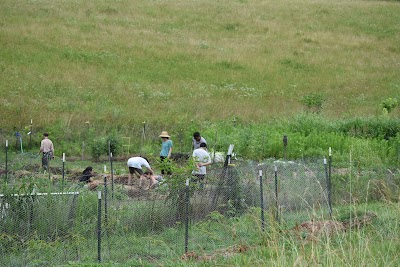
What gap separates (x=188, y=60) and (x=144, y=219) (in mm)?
28714

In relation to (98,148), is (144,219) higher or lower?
lower

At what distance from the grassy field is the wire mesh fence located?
14750mm

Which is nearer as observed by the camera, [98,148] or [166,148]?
[166,148]

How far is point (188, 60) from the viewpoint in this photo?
40406 millimetres

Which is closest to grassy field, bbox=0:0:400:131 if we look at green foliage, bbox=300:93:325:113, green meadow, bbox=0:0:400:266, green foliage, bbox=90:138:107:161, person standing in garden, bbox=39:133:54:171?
green meadow, bbox=0:0:400:266

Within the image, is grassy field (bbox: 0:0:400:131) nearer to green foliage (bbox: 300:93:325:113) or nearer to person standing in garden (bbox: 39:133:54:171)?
green foliage (bbox: 300:93:325:113)

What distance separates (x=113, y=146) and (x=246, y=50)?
21545 millimetres

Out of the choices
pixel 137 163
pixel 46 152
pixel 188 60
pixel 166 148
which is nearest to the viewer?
pixel 137 163

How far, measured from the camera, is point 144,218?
1220 centimetres

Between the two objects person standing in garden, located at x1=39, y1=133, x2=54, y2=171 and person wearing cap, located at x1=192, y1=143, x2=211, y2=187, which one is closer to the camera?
person wearing cap, located at x1=192, y1=143, x2=211, y2=187

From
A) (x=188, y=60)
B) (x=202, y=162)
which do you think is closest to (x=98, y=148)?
(x=202, y=162)

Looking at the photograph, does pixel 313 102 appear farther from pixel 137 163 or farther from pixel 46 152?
pixel 137 163

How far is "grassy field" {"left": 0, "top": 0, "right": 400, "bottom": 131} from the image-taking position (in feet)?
101

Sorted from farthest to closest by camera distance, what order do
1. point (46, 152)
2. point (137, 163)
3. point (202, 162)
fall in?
point (46, 152), point (137, 163), point (202, 162)
